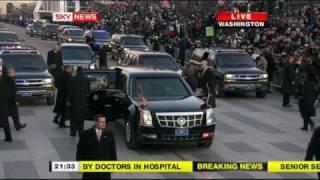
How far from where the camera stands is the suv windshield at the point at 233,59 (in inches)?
942

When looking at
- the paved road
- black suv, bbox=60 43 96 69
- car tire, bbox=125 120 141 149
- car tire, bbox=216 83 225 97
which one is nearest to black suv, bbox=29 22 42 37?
black suv, bbox=60 43 96 69

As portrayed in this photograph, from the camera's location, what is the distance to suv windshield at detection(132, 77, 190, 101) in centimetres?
1404

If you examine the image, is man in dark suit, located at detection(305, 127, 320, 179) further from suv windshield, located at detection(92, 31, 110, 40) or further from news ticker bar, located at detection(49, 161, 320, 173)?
suv windshield, located at detection(92, 31, 110, 40)

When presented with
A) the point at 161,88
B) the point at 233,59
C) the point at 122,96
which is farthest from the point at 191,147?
the point at 233,59

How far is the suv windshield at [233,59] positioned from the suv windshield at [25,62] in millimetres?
6829

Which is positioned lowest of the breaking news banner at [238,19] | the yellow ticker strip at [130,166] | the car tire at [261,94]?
the car tire at [261,94]

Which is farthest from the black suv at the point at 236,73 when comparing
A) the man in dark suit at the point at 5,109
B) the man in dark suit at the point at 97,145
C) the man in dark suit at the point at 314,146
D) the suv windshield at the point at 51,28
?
the suv windshield at the point at 51,28

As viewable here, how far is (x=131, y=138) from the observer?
13391 mm

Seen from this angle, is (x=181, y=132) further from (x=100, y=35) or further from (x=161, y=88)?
(x=100, y=35)

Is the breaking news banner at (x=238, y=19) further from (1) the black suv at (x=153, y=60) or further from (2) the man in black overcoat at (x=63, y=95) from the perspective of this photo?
(2) the man in black overcoat at (x=63, y=95)

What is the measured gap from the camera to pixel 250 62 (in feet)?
79.7

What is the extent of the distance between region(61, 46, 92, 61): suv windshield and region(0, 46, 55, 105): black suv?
4936 millimetres

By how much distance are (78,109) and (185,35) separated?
28598 mm

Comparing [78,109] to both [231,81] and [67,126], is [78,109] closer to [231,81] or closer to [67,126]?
[67,126]
